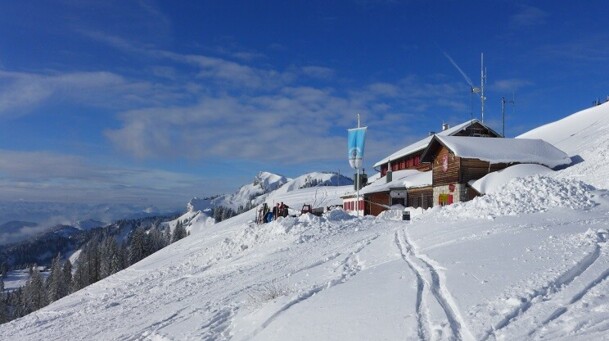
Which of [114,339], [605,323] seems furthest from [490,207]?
[114,339]

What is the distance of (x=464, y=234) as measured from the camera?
12875 millimetres

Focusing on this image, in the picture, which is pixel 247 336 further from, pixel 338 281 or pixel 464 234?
pixel 464 234

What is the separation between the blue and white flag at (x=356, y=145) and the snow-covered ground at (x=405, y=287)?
22.1 ft

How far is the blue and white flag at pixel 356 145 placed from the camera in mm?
25156

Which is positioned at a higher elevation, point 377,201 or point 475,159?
point 475,159

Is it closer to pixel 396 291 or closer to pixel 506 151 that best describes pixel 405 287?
pixel 396 291

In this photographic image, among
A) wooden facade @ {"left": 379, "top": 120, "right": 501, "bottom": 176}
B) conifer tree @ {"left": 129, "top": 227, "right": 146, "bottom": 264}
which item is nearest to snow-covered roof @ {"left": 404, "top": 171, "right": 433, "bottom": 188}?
wooden facade @ {"left": 379, "top": 120, "right": 501, "bottom": 176}

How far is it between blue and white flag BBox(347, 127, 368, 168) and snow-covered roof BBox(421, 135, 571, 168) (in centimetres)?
1008

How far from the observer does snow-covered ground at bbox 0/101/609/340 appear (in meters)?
6.13

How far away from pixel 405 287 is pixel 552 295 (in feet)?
7.27

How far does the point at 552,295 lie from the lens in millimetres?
6652

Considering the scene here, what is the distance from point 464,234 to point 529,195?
5.35 meters

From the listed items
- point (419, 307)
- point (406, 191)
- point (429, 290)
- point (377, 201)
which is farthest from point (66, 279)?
point (419, 307)

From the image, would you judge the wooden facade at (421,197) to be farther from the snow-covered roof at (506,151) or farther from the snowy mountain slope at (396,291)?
→ the snowy mountain slope at (396,291)
